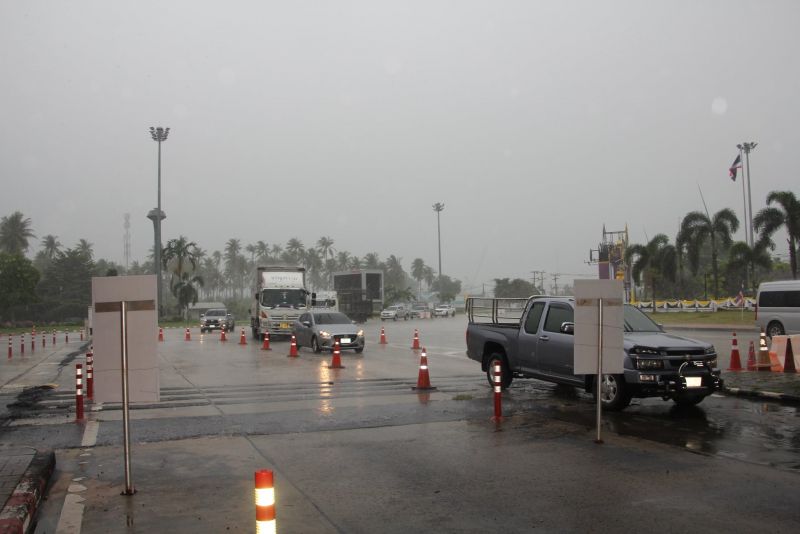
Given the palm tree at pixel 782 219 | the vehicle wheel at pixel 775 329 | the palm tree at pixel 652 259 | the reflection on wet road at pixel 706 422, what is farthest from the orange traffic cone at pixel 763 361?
the palm tree at pixel 652 259

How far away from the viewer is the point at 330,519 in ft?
18.9

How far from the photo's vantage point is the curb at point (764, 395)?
11.7 m

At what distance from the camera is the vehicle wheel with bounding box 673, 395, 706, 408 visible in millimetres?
11085

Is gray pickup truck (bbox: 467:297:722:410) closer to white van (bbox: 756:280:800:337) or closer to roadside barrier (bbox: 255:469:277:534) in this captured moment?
roadside barrier (bbox: 255:469:277:534)

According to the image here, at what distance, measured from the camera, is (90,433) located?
9.76 metres

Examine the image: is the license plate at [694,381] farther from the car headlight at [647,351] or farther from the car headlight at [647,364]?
the car headlight at [647,351]

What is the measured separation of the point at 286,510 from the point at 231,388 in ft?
29.7

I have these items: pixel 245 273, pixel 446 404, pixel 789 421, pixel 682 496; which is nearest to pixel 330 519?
pixel 682 496

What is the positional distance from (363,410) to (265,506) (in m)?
7.90

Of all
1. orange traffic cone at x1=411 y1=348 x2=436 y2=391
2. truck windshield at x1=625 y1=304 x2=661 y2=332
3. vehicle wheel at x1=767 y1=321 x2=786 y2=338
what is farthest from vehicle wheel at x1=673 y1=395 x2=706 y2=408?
vehicle wheel at x1=767 y1=321 x2=786 y2=338

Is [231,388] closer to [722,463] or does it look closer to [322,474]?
[322,474]

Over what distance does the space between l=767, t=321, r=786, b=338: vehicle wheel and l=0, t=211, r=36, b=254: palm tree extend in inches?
3964

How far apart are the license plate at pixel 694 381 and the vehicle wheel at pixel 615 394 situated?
2.90 ft

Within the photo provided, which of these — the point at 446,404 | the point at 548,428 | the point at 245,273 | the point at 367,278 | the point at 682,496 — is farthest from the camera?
the point at 245,273
